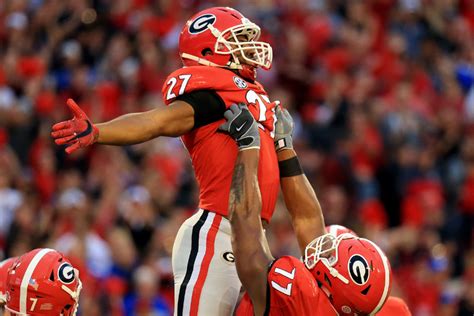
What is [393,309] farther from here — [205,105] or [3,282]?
[3,282]

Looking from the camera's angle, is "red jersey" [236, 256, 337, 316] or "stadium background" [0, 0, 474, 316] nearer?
"red jersey" [236, 256, 337, 316]

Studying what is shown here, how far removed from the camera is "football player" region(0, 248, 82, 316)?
4.94 metres

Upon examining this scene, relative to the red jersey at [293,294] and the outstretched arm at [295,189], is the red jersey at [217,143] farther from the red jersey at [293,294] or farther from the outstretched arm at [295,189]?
the red jersey at [293,294]

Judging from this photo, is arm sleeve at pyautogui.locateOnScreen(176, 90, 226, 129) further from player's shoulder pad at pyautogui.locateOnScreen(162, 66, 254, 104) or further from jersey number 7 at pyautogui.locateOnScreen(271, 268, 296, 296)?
Answer: jersey number 7 at pyautogui.locateOnScreen(271, 268, 296, 296)

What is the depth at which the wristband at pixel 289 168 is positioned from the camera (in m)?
5.65

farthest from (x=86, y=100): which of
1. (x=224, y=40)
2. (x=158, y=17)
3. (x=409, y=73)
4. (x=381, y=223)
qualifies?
(x=224, y=40)

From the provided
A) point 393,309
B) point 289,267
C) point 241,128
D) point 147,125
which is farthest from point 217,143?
point 393,309

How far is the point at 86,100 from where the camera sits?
1133 cm

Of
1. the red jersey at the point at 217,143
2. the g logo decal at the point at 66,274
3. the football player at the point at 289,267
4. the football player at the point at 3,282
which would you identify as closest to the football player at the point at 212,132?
the red jersey at the point at 217,143

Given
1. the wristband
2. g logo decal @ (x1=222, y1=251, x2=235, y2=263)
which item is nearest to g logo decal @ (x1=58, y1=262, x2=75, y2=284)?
g logo decal @ (x1=222, y1=251, x2=235, y2=263)

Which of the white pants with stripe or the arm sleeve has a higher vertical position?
the arm sleeve

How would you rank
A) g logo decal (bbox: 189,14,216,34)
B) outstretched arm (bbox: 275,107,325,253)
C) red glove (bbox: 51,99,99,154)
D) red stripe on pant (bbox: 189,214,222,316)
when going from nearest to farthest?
red glove (bbox: 51,99,99,154) → red stripe on pant (bbox: 189,214,222,316) → g logo decal (bbox: 189,14,216,34) → outstretched arm (bbox: 275,107,325,253)

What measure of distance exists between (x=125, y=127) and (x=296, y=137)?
275 inches

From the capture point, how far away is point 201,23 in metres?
5.40
